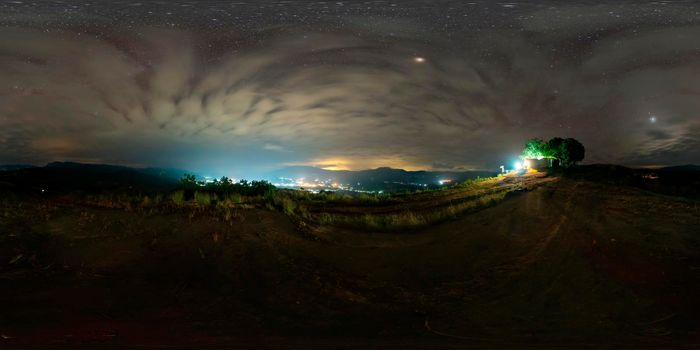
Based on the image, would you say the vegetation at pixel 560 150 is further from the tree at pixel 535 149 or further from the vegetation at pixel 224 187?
the vegetation at pixel 224 187

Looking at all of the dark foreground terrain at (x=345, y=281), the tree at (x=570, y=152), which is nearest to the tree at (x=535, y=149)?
the tree at (x=570, y=152)

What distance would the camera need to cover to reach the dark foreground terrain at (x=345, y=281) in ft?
26.7

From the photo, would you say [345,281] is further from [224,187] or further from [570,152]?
[570,152]

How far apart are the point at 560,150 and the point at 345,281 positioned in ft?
249

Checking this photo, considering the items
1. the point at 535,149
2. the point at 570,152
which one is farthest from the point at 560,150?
the point at 535,149

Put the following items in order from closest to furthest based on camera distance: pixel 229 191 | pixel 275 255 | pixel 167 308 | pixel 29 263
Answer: pixel 167 308 → pixel 29 263 → pixel 275 255 → pixel 229 191

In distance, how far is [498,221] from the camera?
17938 millimetres

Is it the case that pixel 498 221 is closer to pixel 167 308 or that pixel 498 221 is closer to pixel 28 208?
pixel 167 308

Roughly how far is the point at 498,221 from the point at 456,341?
11.1m

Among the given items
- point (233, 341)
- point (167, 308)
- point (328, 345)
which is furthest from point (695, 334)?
point (167, 308)

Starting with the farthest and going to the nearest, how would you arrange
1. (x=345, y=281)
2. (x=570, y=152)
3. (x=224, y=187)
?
1. (x=570, y=152)
2. (x=224, y=187)
3. (x=345, y=281)

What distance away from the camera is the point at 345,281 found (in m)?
11.6

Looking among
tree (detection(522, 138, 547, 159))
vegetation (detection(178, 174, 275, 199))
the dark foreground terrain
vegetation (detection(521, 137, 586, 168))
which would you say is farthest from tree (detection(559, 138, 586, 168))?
the dark foreground terrain

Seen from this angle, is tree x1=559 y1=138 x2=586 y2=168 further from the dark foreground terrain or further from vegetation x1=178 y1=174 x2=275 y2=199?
the dark foreground terrain
